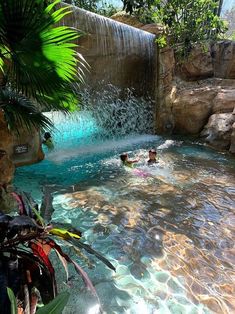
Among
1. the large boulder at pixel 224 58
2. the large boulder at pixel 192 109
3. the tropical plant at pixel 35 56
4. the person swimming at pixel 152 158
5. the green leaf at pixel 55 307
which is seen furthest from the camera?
the large boulder at pixel 224 58

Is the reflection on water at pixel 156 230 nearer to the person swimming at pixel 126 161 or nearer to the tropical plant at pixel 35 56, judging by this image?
the person swimming at pixel 126 161

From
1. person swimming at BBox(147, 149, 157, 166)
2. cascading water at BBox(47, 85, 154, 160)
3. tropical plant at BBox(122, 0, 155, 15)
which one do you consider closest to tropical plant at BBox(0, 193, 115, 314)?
person swimming at BBox(147, 149, 157, 166)

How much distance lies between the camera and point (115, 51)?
7.95m

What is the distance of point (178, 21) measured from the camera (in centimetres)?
1072

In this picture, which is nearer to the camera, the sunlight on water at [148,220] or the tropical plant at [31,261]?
the tropical plant at [31,261]

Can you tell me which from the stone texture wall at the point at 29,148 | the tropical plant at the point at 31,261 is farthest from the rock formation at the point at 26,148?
the tropical plant at the point at 31,261

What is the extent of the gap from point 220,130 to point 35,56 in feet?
20.5

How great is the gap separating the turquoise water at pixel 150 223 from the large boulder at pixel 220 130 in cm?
66

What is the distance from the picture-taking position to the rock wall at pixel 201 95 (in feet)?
25.6

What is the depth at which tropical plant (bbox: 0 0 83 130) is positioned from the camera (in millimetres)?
2131

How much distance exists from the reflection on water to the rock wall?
2.20 metres

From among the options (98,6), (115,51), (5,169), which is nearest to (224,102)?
(115,51)

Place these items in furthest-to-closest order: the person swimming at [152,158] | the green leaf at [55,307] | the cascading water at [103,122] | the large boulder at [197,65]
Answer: the large boulder at [197,65] → the cascading water at [103,122] → the person swimming at [152,158] → the green leaf at [55,307]

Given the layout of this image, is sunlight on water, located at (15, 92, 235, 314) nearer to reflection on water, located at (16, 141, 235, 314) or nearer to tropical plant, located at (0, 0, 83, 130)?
reflection on water, located at (16, 141, 235, 314)
